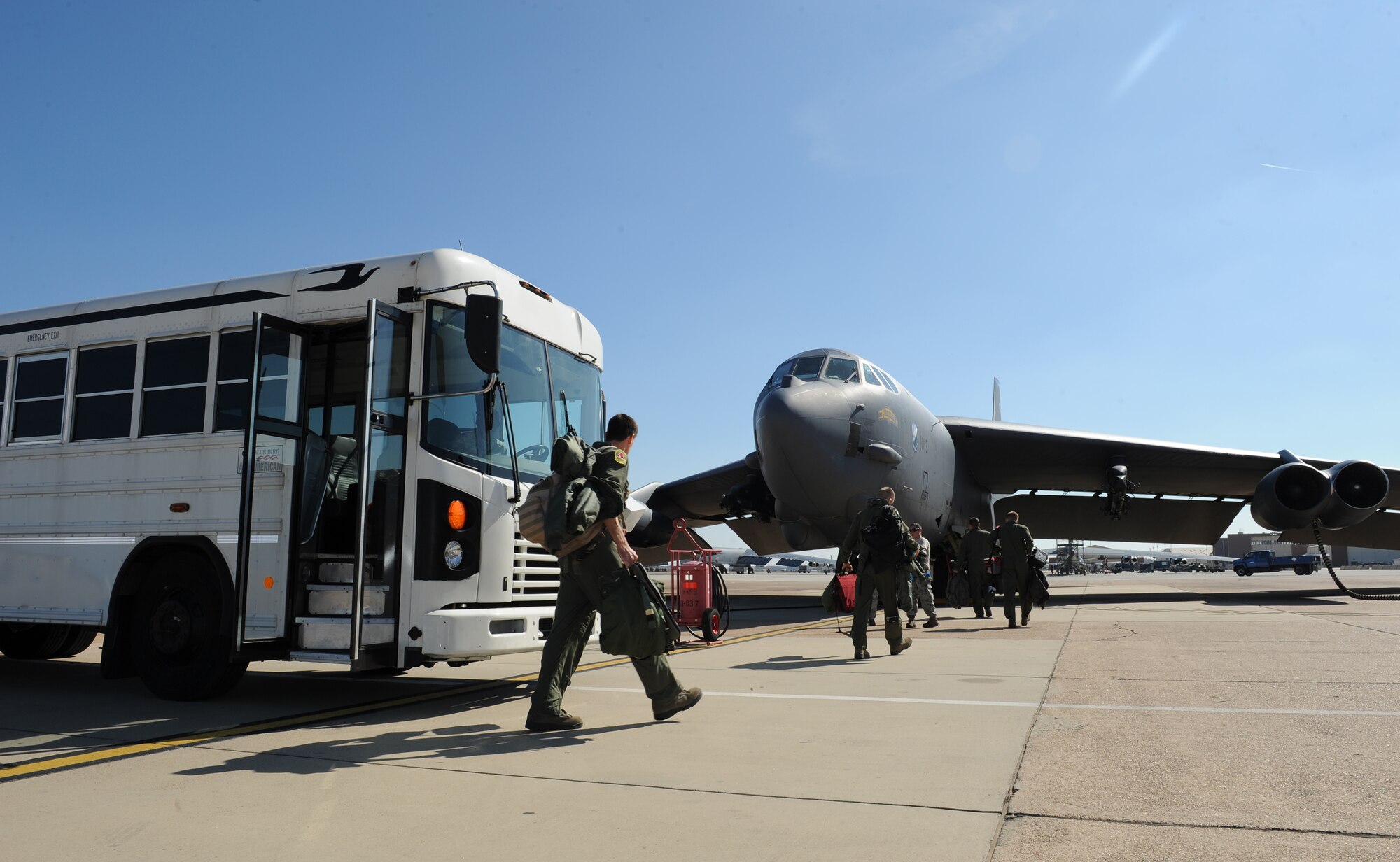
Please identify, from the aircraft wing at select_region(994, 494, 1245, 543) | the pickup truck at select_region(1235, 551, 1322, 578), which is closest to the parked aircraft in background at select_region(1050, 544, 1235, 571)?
the pickup truck at select_region(1235, 551, 1322, 578)

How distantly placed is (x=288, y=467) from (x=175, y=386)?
50.9 inches

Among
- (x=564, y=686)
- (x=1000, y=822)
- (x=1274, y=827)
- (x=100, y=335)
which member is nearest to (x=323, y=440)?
(x=100, y=335)

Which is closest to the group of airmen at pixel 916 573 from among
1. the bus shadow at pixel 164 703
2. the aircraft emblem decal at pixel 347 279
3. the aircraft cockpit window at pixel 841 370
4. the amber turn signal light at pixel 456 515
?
the aircraft cockpit window at pixel 841 370

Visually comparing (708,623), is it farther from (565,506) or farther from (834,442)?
(565,506)

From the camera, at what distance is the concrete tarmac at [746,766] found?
9.72 feet

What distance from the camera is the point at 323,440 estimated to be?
21.3 feet

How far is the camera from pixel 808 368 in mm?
14172

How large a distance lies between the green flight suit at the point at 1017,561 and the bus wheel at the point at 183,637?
909 centimetres

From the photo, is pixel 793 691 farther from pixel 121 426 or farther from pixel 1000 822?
pixel 121 426

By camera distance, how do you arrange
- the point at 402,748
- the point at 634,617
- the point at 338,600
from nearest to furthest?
the point at 402,748 → the point at 634,617 → the point at 338,600

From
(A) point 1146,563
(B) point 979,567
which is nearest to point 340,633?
(B) point 979,567

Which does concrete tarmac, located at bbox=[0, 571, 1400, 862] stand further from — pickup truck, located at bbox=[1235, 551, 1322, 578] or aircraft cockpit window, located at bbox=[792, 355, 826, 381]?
pickup truck, located at bbox=[1235, 551, 1322, 578]

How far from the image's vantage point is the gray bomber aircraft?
13.6m

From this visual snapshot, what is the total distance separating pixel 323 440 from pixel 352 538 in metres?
0.77
